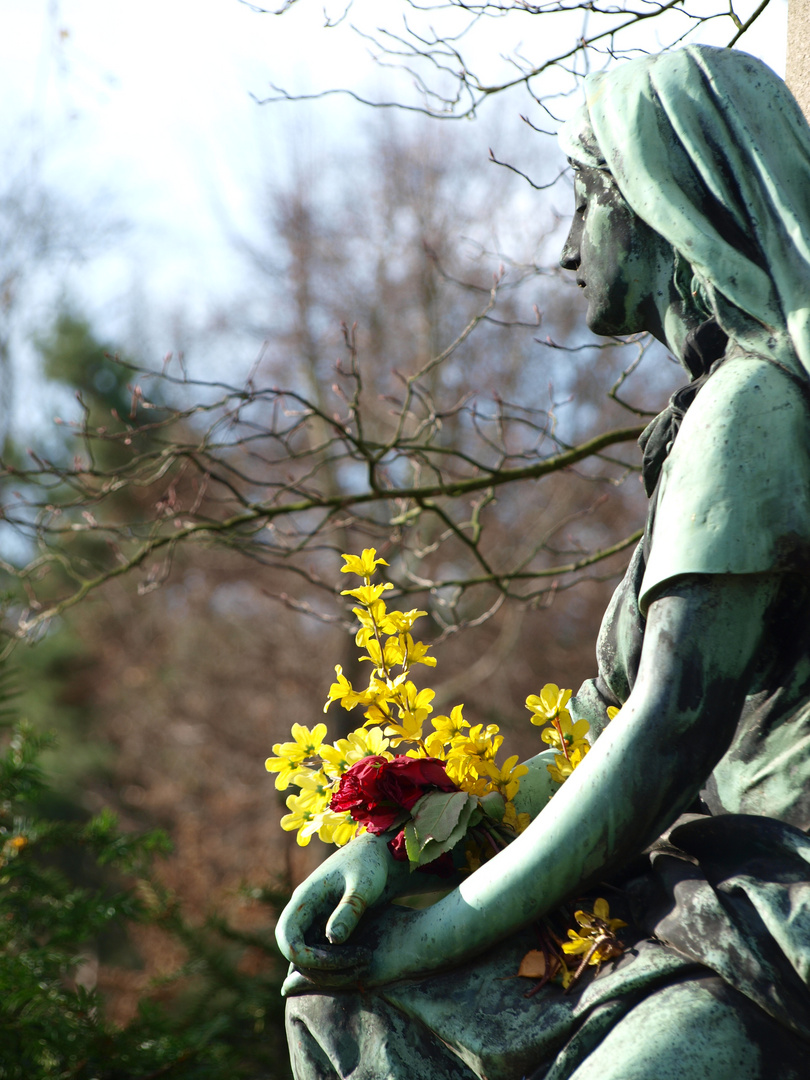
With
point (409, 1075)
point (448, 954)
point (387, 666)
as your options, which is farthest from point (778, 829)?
point (387, 666)

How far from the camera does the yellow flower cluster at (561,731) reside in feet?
5.89

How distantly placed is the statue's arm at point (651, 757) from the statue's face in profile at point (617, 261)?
20.3 inches

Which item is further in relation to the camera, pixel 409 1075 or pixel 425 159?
pixel 425 159

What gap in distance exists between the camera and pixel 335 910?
1.50 meters

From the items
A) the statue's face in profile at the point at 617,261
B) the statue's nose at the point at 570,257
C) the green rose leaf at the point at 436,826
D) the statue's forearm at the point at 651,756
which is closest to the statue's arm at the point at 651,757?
the statue's forearm at the point at 651,756

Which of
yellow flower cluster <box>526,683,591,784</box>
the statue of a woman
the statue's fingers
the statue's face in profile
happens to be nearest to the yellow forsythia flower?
yellow flower cluster <box>526,683,591,784</box>

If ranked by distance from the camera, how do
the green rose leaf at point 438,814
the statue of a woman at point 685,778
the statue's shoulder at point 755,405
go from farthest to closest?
the green rose leaf at point 438,814 < the statue's shoulder at point 755,405 < the statue of a woman at point 685,778

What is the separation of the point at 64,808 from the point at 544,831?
13.9 meters

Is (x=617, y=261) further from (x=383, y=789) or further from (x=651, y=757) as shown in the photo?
(x=383, y=789)

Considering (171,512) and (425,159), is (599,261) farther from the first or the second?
(425,159)

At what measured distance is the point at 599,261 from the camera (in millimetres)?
1702

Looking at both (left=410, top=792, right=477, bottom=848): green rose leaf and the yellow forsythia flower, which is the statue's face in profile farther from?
(left=410, top=792, right=477, bottom=848): green rose leaf

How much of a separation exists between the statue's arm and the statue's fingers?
0.14 metres

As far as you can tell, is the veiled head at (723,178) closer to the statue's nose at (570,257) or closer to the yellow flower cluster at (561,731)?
the statue's nose at (570,257)
